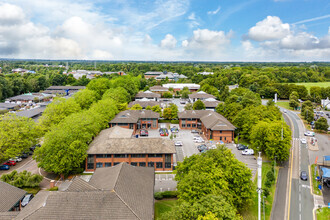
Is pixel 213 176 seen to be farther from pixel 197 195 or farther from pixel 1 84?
pixel 1 84

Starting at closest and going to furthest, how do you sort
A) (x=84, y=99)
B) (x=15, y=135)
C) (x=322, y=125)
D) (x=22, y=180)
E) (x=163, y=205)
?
(x=163, y=205)
(x=22, y=180)
(x=15, y=135)
(x=322, y=125)
(x=84, y=99)

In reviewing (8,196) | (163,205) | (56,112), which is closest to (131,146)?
(163,205)

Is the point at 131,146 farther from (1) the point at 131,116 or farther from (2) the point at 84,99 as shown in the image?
(2) the point at 84,99

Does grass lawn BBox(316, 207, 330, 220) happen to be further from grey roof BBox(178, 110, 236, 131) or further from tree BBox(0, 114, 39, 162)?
tree BBox(0, 114, 39, 162)

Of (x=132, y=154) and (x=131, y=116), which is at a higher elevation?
(x=131, y=116)

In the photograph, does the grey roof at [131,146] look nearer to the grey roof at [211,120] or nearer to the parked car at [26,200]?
the parked car at [26,200]

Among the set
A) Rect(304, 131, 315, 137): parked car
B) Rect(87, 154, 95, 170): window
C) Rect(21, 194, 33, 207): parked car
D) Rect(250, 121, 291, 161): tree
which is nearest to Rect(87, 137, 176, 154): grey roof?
Rect(87, 154, 95, 170): window

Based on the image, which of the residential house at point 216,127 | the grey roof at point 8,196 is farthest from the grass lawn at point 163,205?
the residential house at point 216,127

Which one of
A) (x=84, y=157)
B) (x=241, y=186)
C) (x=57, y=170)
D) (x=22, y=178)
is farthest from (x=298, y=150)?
(x=22, y=178)
